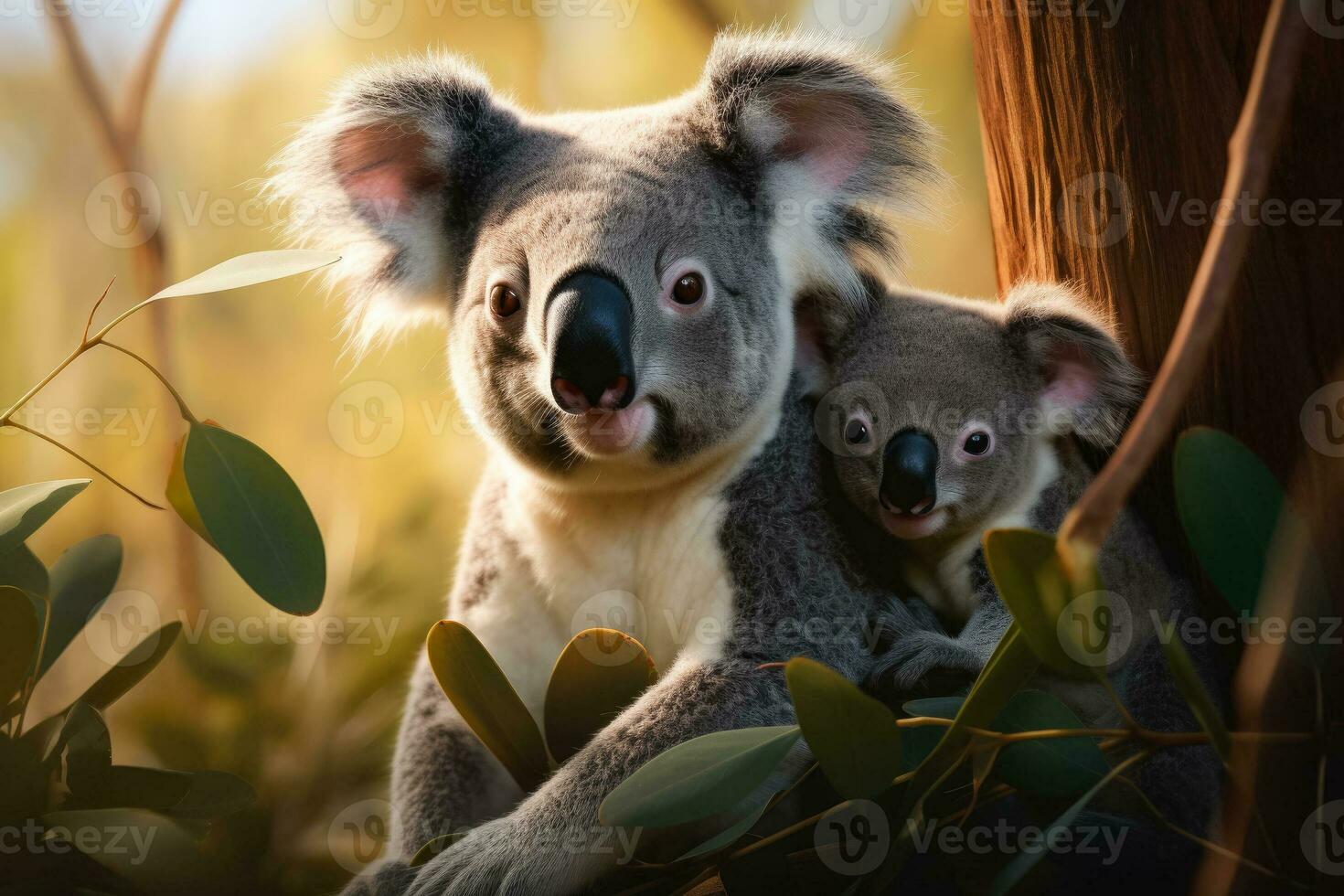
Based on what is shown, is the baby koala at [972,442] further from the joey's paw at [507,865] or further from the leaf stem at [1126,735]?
the joey's paw at [507,865]

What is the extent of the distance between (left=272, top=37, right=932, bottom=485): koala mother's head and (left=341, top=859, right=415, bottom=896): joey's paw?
699mm

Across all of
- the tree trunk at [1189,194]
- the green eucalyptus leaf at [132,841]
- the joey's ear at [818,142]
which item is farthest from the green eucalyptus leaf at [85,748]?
the tree trunk at [1189,194]

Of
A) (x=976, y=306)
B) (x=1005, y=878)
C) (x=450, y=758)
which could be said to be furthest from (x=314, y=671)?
(x=1005, y=878)

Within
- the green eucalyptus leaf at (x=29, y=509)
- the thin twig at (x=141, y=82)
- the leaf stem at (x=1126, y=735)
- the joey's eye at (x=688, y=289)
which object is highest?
the thin twig at (x=141, y=82)

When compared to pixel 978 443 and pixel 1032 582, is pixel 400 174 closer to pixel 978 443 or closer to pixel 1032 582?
pixel 978 443

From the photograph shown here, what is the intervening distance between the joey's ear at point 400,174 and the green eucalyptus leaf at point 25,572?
27.2 inches

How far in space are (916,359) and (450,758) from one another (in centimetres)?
112

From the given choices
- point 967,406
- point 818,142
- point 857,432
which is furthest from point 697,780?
point 818,142

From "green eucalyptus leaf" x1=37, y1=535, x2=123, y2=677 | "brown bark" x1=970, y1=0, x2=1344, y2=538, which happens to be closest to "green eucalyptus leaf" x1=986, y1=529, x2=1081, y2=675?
"brown bark" x1=970, y1=0, x2=1344, y2=538

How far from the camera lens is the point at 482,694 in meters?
1.46

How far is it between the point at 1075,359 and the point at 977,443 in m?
0.25

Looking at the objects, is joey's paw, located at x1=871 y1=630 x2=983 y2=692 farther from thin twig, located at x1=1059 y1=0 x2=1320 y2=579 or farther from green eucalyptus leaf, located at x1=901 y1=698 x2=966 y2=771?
thin twig, located at x1=1059 y1=0 x2=1320 y2=579

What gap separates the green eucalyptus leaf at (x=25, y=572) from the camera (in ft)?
4.84

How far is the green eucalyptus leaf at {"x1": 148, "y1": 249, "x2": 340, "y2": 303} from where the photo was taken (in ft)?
4.21
